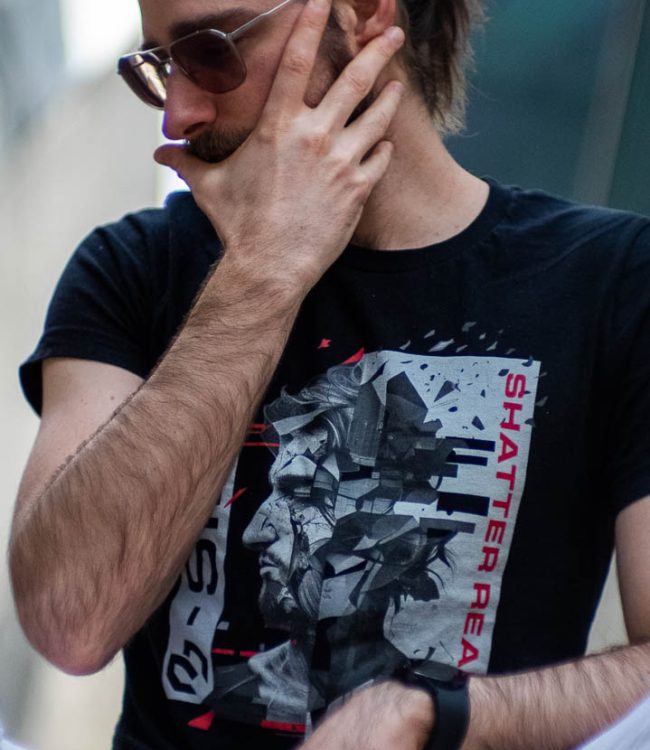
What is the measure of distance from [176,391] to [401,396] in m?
0.41

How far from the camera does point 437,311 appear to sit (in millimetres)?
1909

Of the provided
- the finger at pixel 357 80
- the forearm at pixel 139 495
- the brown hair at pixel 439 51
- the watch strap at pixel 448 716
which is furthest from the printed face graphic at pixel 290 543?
the brown hair at pixel 439 51

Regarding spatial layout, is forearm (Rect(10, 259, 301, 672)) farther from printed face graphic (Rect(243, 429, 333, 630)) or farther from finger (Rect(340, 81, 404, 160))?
finger (Rect(340, 81, 404, 160))

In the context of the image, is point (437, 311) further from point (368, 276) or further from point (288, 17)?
point (288, 17)

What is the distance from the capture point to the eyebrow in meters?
1.87

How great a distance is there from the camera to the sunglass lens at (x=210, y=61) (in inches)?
73.0

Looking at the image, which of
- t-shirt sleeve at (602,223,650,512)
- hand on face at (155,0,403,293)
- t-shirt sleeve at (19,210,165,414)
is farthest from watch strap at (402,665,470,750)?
t-shirt sleeve at (19,210,165,414)

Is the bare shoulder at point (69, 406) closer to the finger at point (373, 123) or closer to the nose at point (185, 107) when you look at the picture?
the nose at point (185, 107)

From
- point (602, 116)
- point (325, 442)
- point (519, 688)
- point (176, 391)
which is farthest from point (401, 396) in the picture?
point (602, 116)

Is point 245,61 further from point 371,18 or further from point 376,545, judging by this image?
point 376,545

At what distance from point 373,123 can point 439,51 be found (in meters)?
0.50

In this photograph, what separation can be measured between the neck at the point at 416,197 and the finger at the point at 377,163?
7 centimetres

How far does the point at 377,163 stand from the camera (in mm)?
1970

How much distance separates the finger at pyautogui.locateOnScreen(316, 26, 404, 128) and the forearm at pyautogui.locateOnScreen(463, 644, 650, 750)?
3.34 feet
